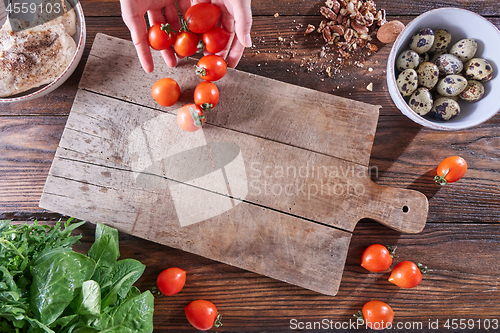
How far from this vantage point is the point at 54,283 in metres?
0.80

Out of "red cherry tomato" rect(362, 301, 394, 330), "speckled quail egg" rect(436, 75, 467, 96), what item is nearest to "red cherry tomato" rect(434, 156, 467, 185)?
"speckled quail egg" rect(436, 75, 467, 96)

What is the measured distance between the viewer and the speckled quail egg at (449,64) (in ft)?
3.41

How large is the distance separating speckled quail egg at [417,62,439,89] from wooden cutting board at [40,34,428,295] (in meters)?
0.20

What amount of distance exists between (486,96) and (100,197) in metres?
1.38

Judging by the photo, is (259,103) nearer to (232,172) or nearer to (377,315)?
(232,172)

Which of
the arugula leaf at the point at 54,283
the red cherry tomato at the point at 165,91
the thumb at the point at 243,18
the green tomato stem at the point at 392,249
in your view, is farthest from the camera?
the green tomato stem at the point at 392,249

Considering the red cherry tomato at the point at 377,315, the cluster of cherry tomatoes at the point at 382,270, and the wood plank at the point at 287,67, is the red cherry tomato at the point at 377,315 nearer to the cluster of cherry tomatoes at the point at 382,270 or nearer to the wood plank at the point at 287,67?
the cluster of cherry tomatoes at the point at 382,270

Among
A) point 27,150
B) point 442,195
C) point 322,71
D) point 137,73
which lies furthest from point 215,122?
point 442,195

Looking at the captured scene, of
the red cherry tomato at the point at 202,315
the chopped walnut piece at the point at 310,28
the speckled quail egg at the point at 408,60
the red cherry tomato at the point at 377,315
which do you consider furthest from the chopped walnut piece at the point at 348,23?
the red cherry tomato at the point at 202,315

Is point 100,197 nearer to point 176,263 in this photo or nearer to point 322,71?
point 176,263

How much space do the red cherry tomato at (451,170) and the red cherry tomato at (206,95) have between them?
2.78 ft

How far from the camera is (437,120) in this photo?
1077mm

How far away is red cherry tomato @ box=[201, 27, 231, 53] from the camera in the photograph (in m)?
1.01

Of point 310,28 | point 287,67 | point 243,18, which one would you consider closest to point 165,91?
point 243,18
